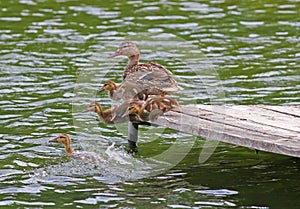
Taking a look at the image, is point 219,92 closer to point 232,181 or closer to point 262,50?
point 262,50

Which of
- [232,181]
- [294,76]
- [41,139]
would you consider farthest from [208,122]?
[294,76]

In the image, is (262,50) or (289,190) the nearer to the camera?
(289,190)

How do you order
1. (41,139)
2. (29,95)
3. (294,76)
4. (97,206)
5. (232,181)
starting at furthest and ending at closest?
1. (294,76)
2. (29,95)
3. (41,139)
4. (232,181)
5. (97,206)

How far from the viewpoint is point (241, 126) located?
905cm

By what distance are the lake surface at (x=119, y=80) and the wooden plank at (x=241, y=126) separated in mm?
481

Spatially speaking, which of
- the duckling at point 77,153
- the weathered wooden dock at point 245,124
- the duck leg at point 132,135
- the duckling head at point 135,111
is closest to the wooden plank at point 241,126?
the weathered wooden dock at point 245,124

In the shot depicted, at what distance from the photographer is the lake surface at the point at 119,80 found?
345 inches

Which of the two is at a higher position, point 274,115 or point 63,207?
point 274,115

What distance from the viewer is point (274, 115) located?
953cm

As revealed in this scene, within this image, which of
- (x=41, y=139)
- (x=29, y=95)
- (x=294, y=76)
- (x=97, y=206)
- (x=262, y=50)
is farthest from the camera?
(x=262, y=50)

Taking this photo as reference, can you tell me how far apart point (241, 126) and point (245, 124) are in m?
0.08

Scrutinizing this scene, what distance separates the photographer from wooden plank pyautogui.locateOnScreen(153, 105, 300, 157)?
28.0 feet

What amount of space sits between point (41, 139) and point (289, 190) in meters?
3.13

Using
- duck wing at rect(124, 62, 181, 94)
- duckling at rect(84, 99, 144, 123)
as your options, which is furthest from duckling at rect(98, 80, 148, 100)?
duckling at rect(84, 99, 144, 123)
